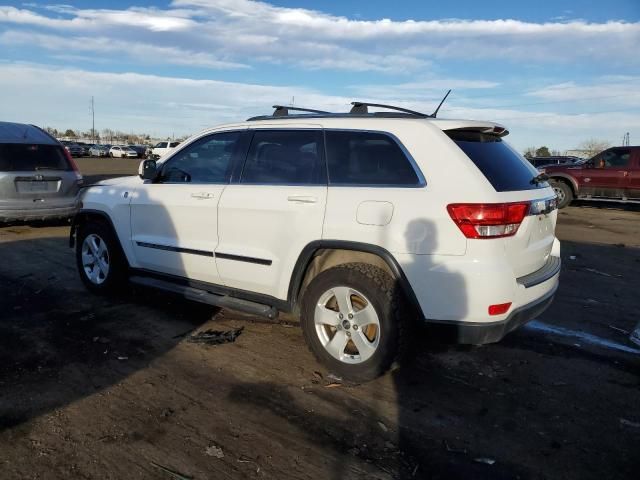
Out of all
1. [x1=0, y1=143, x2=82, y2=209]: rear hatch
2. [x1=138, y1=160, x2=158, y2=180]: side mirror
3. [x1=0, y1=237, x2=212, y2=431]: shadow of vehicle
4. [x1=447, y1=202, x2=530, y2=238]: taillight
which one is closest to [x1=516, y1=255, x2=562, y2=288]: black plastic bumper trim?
[x1=447, y1=202, x2=530, y2=238]: taillight

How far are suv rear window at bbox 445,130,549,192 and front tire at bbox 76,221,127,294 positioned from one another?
3.54m

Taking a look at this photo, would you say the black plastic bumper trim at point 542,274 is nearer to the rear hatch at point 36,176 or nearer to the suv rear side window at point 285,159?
the suv rear side window at point 285,159

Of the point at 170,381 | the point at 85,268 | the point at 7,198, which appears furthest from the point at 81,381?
the point at 7,198

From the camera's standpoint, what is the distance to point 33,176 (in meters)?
9.15

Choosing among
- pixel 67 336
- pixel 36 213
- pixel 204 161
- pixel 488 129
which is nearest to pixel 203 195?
pixel 204 161

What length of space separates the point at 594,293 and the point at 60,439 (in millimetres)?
5731

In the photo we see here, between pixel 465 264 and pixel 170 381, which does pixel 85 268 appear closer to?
pixel 170 381

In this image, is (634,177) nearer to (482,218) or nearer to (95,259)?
(482,218)

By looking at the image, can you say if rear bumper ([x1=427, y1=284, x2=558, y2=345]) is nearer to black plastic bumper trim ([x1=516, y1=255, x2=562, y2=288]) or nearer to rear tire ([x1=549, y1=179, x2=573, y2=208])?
black plastic bumper trim ([x1=516, y1=255, x2=562, y2=288])

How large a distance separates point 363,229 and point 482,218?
788mm

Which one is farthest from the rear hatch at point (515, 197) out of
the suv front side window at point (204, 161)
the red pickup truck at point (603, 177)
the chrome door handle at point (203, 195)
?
the red pickup truck at point (603, 177)

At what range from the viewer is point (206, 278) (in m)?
4.70

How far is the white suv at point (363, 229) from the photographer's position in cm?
343

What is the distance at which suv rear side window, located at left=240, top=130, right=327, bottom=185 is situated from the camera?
4.11 meters
